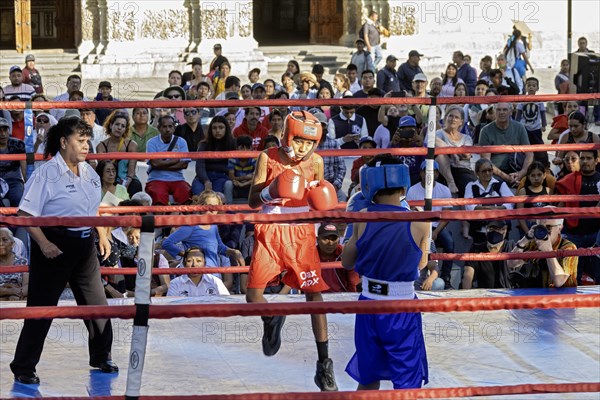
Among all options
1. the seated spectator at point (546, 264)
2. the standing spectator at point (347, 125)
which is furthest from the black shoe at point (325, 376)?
the standing spectator at point (347, 125)

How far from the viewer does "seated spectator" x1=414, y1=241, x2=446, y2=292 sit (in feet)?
25.4

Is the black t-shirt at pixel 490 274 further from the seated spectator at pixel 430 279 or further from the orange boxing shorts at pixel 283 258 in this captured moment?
the orange boxing shorts at pixel 283 258

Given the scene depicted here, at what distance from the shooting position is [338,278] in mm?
7406

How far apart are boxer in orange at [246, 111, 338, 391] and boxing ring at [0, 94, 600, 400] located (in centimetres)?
23

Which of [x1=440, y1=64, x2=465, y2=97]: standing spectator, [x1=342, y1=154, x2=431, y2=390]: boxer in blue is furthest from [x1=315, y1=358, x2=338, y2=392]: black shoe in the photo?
[x1=440, y1=64, x2=465, y2=97]: standing spectator

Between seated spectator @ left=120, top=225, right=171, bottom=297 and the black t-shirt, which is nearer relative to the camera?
seated spectator @ left=120, top=225, right=171, bottom=297

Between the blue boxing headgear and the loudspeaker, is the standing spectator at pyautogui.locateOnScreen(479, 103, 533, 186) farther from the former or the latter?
the loudspeaker

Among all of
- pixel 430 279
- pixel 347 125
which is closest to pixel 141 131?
pixel 347 125

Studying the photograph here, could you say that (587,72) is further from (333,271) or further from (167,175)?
(333,271)

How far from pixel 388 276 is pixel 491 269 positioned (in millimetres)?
3519

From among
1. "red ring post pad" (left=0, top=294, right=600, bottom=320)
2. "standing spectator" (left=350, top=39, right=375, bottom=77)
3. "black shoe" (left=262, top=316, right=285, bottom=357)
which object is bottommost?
"black shoe" (left=262, top=316, right=285, bottom=357)

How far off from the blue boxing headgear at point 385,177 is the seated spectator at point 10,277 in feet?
10.7

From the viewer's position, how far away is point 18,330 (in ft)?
21.1

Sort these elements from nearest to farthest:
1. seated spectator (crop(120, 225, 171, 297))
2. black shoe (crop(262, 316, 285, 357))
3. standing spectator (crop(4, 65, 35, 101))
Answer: black shoe (crop(262, 316, 285, 357))
seated spectator (crop(120, 225, 171, 297))
standing spectator (crop(4, 65, 35, 101))
